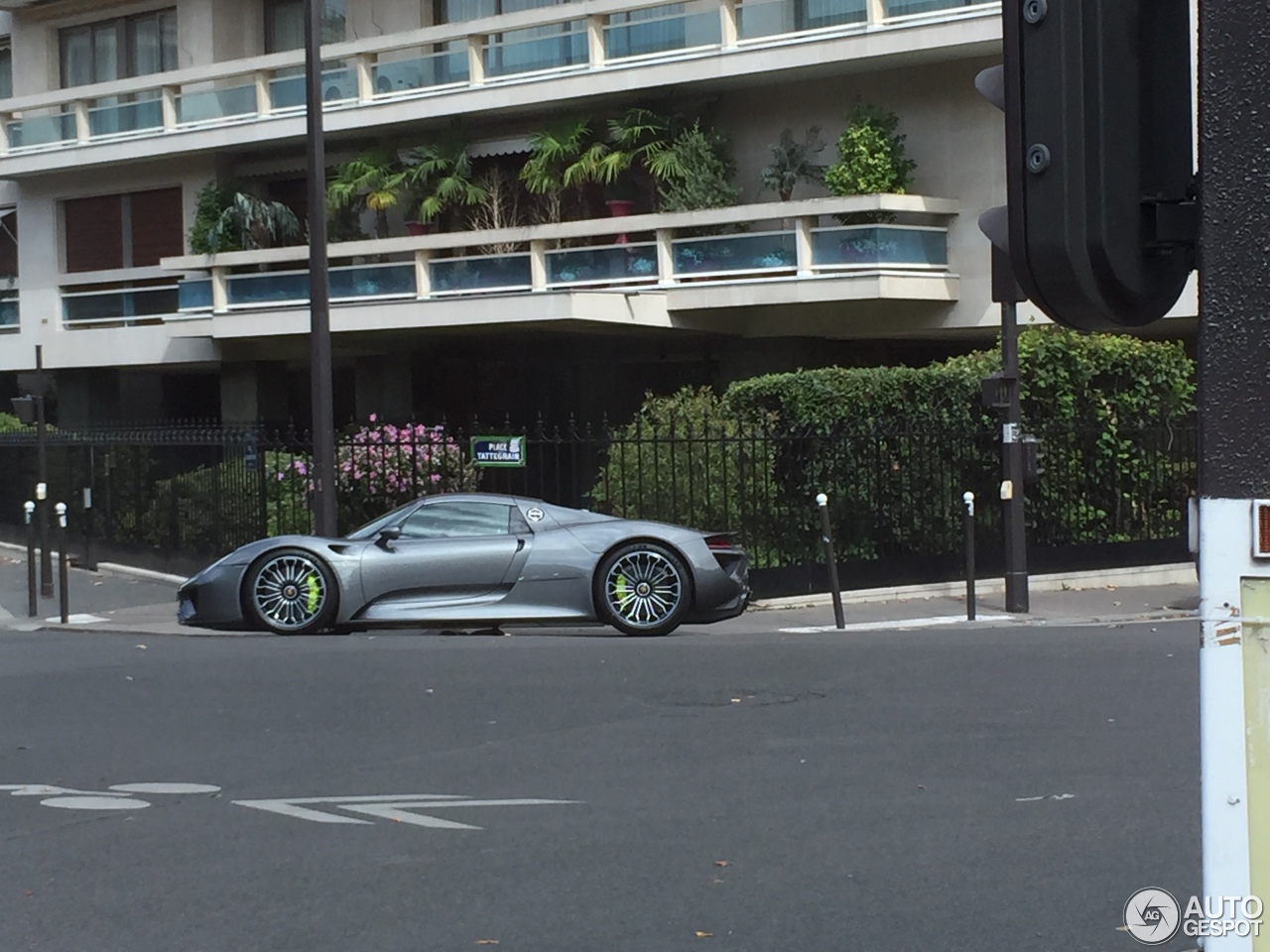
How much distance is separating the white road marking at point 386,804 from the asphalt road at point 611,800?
0.04m

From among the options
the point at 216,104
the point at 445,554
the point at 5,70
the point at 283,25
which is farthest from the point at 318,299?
the point at 5,70

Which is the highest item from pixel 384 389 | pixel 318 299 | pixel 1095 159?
pixel 318 299

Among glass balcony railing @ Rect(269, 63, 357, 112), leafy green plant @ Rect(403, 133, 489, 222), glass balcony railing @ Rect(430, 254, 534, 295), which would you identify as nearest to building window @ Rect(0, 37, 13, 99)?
glass balcony railing @ Rect(269, 63, 357, 112)

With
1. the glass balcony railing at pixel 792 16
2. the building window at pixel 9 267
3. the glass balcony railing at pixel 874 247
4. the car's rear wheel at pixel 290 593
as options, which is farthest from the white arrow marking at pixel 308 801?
the building window at pixel 9 267

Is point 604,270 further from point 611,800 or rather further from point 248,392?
point 611,800

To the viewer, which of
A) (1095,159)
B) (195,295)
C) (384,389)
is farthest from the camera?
(384,389)

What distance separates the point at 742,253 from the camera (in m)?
22.2

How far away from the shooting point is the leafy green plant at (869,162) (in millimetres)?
21750

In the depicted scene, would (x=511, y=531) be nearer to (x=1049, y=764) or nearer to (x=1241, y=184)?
(x=1049, y=764)

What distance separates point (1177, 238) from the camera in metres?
2.53

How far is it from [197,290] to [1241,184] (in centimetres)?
2586

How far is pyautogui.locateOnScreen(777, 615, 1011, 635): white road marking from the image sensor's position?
1518 cm

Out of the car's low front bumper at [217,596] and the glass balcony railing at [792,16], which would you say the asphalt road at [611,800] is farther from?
the glass balcony railing at [792,16]

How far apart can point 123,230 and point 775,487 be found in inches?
653
